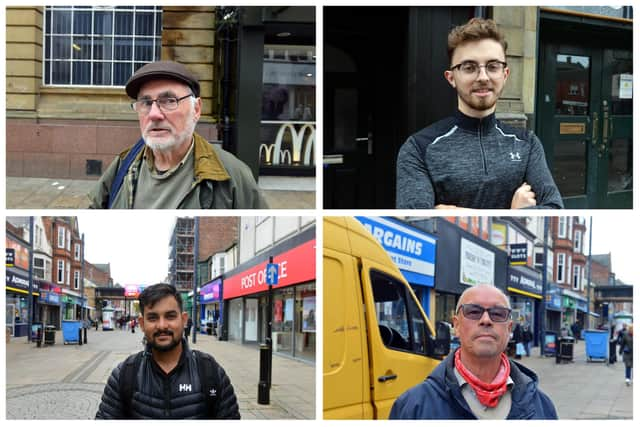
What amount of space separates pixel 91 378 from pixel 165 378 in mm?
487

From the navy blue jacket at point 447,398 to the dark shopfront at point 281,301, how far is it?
594mm

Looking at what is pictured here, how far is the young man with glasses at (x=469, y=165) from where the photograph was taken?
397 centimetres

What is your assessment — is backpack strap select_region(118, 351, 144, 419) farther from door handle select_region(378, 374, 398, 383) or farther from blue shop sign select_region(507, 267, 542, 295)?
blue shop sign select_region(507, 267, 542, 295)

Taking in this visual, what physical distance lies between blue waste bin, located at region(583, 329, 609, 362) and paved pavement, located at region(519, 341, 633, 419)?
45mm

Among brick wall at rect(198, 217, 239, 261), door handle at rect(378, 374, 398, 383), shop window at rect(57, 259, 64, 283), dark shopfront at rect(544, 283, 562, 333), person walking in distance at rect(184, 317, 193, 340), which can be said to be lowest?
door handle at rect(378, 374, 398, 383)

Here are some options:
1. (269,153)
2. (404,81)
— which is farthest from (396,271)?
(269,153)

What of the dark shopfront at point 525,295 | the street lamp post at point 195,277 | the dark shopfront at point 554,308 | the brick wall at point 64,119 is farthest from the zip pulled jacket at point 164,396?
the brick wall at point 64,119

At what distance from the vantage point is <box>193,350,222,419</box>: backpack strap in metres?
3.68

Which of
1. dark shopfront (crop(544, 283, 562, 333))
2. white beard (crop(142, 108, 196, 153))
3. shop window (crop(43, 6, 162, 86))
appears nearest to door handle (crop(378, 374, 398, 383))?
dark shopfront (crop(544, 283, 562, 333))

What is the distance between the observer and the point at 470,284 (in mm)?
3816

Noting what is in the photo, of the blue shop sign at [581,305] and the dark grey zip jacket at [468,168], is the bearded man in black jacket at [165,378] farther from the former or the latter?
the blue shop sign at [581,305]

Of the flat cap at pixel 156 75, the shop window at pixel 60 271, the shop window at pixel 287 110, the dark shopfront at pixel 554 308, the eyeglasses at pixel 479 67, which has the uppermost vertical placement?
the shop window at pixel 287 110

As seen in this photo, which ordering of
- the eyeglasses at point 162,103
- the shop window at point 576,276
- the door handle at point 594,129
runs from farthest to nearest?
the door handle at point 594,129 → the shop window at point 576,276 → the eyeglasses at point 162,103

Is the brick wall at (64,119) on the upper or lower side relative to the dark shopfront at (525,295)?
upper
